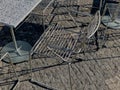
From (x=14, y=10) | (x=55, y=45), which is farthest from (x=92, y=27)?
(x=14, y=10)

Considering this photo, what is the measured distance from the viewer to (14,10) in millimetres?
4297

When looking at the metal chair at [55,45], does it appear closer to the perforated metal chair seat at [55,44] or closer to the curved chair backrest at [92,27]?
the perforated metal chair seat at [55,44]

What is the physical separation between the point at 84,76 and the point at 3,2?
2.09 meters

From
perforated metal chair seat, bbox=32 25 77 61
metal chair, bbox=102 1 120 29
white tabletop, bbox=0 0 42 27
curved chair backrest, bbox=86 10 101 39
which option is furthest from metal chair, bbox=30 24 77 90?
metal chair, bbox=102 1 120 29

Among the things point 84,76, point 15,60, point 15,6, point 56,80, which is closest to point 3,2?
point 15,6

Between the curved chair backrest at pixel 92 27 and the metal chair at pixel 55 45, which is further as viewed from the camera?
the metal chair at pixel 55 45

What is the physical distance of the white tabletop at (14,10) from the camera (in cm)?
412

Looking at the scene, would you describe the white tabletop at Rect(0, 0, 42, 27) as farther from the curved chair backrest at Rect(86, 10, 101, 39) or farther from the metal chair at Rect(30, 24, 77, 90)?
the curved chair backrest at Rect(86, 10, 101, 39)

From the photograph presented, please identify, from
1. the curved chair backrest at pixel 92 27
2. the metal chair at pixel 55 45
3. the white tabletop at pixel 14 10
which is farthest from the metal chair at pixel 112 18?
the white tabletop at pixel 14 10

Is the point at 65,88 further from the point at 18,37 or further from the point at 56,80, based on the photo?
the point at 18,37

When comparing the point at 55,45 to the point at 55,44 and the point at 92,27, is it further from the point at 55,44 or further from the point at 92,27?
the point at 92,27

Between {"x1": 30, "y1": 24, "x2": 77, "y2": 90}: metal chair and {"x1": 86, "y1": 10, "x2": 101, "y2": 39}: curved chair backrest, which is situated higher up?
{"x1": 86, "y1": 10, "x2": 101, "y2": 39}: curved chair backrest

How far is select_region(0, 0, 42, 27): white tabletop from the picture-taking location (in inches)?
162

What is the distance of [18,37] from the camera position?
5.75 m
